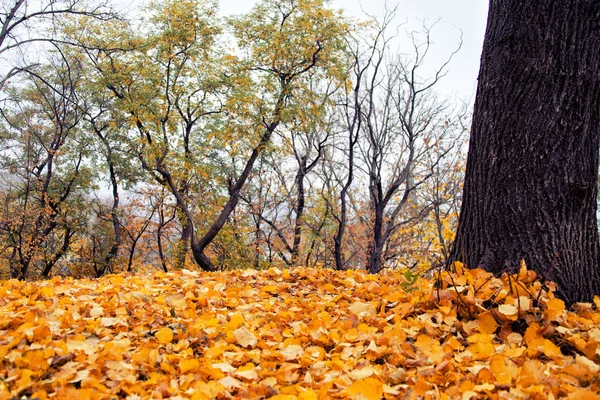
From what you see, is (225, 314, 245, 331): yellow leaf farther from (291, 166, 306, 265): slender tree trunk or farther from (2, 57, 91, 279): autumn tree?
(2, 57, 91, 279): autumn tree

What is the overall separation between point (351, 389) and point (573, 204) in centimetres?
183

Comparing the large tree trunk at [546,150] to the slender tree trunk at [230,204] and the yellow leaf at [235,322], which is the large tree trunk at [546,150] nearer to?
the yellow leaf at [235,322]

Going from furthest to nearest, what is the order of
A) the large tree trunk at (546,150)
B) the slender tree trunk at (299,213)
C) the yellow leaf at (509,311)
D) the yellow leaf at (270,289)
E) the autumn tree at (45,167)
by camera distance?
the autumn tree at (45,167) → the slender tree trunk at (299,213) → the yellow leaf at (270,289) → the large tree trunk at (546,150) → the yellow leaf at (509,311)

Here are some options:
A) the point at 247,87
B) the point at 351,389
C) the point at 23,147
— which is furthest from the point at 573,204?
the point at 23,147

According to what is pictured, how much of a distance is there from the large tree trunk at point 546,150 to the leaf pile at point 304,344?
10.7 inches

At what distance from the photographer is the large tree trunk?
225 cm

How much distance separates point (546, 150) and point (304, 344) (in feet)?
5.55

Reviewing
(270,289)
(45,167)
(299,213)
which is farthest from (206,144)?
(270,289)

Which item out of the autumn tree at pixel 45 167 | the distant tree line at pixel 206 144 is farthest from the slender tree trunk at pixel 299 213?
the autumn tree at pixel 45 167

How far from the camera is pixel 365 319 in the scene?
6.57ft

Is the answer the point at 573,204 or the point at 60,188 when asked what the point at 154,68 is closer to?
the point at 60,188

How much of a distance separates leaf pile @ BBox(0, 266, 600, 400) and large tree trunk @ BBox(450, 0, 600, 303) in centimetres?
27

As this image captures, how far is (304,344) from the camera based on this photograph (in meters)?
1.73

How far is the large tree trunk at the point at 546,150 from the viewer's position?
2254mm
